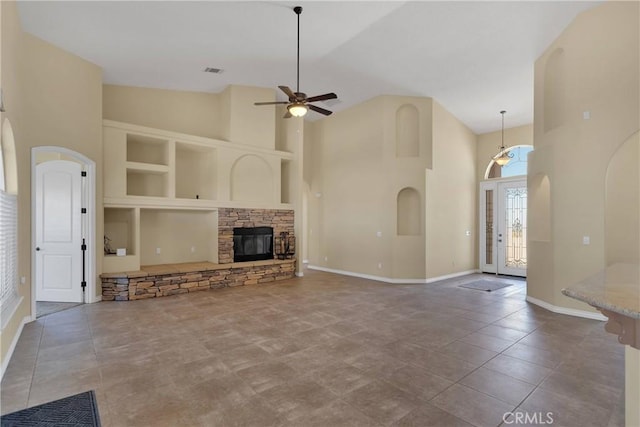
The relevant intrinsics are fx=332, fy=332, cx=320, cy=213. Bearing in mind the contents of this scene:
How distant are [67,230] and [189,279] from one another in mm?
2163

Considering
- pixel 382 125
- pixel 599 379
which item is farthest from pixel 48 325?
pixel 382 125

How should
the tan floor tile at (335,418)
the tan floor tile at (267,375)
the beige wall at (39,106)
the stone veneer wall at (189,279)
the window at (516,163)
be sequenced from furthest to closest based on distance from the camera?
the window at (516,163) → the stone veneer wall at (189,279) → the beige wall at (39,106) → the tan floor tile at (267,375) → the tan floor tile at (335,418)

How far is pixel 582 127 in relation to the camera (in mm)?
4930

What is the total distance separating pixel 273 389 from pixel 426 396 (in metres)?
1.25

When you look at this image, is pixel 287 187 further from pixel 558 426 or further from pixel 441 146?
pixel 558 426

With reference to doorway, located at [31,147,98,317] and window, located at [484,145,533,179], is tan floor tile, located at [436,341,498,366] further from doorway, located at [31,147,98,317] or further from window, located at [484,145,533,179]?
window, located at [484,145,533,179]

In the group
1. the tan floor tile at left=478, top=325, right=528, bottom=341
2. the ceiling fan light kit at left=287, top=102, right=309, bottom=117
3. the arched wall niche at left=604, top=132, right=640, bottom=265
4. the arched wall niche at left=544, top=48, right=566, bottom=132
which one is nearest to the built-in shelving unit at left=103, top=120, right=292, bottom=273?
the ceiling fan light kit at left=287, top=102, right=309, bottom=117

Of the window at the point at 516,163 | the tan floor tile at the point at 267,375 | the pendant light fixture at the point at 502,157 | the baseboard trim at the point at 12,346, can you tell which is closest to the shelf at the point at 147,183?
the baseboard trim at the point at 12,346

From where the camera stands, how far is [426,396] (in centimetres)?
268

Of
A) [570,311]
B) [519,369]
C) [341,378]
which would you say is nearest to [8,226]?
[341,378]

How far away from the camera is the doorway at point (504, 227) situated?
8664 mm

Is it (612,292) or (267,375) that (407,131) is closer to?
(267,375)

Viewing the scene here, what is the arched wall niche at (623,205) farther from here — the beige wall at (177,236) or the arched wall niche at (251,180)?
the beige wall at (177,236)

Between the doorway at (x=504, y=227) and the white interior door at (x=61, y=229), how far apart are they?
31.2 ft
